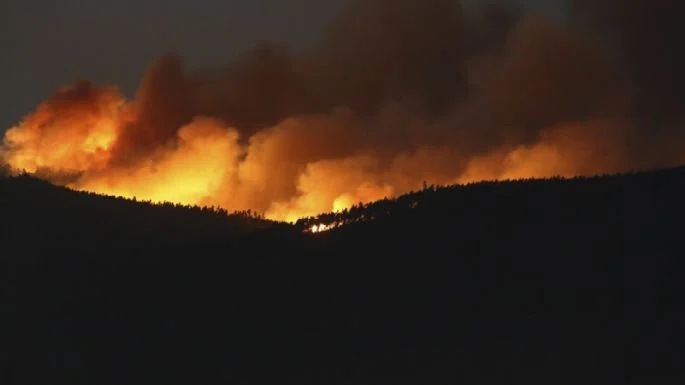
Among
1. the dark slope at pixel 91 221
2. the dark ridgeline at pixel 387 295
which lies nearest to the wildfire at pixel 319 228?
the dark ridgeline at pixel 387 295

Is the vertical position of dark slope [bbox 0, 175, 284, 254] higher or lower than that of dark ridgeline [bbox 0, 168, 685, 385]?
higher

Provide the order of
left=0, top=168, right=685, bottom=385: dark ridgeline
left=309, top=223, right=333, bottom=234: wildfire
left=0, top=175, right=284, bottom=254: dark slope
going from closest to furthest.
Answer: left=0, top=168, right=685, bottom=385: dark ridgeline < left=309, top=223, right=333, bottom=234: wildfire < left=0, top=175, right=284, bottom=254: dark slope

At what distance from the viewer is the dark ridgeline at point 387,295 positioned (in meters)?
19.5

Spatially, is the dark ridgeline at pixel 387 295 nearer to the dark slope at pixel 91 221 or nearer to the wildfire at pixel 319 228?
the dark slope at pixel 91 221

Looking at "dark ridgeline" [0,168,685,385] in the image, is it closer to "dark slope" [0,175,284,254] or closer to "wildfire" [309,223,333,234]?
"dark slope" [0,175,284,254]

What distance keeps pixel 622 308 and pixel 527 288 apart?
2.00m

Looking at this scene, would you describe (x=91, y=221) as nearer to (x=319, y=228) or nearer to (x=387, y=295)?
(x=319, y=228)

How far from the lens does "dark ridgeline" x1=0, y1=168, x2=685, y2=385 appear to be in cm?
1948

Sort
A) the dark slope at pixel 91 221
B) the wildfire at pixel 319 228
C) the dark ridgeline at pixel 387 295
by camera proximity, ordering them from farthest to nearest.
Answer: the dark slope at pixel 91 221, the wildfire at pixel 319 228, the dark ridgeline at pixel 387 295

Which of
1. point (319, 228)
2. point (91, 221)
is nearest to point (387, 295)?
point (319, 228)

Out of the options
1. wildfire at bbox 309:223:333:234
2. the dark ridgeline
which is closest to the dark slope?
the dark ridgeline

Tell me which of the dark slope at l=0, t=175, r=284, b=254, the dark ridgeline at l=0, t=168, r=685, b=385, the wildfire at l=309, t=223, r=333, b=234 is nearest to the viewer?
the dark ridgeline at l=0, t=168, r=685, b=385

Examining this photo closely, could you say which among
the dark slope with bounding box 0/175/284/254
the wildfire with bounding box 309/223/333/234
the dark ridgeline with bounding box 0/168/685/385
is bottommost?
the dark ridgeline with bounding box 0/168/685/385

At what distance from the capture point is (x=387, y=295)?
22656mm
